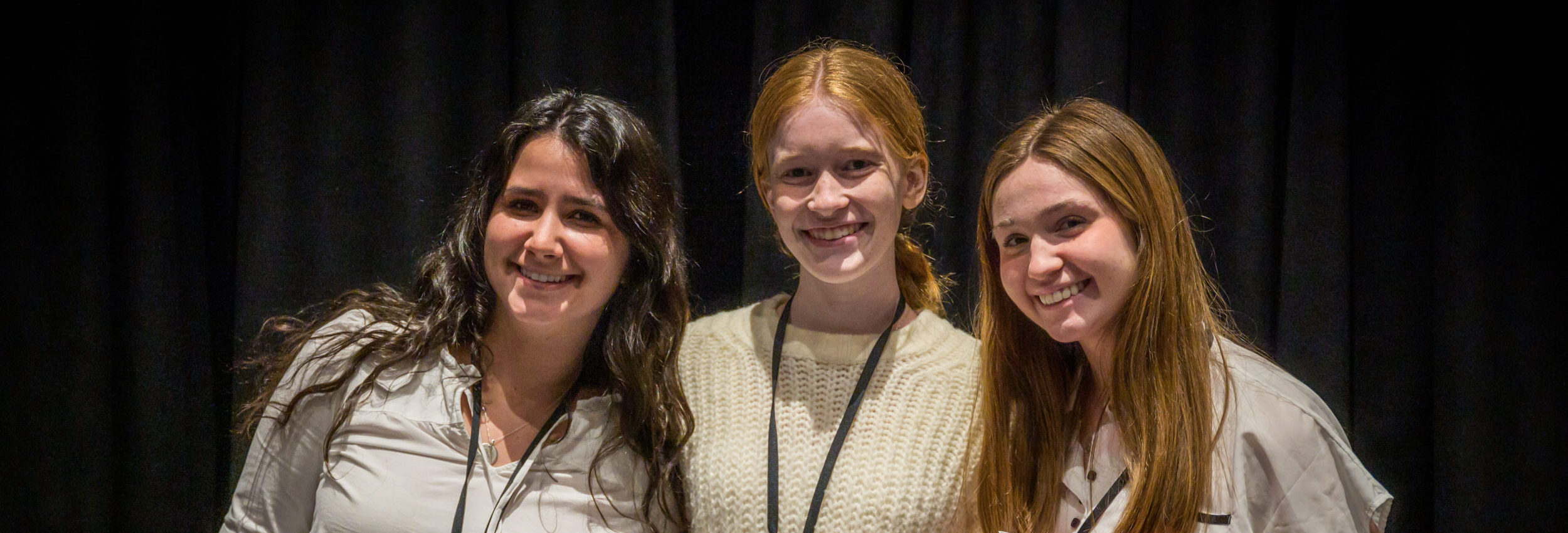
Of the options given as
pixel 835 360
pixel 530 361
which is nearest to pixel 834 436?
pixel 835 360

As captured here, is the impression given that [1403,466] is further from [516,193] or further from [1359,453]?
[516,193]

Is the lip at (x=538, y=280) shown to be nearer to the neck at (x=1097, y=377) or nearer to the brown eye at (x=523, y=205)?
the brown eye at (x=523, y=205)

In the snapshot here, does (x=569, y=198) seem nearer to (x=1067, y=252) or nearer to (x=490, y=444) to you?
(x=490, y=444)

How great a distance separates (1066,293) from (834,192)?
0.49 meters

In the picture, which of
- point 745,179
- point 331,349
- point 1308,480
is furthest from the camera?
point 745,179

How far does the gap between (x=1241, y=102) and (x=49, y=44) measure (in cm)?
271

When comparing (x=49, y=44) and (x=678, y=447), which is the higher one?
(x=49, y=44)

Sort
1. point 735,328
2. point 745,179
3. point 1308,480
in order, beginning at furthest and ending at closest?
point 745,179 < point 735,328 < point 1308,480

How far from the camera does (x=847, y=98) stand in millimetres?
1978

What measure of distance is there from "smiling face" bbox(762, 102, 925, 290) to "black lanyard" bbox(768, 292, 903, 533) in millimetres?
159

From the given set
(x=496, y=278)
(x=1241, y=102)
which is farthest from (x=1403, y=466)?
(x=496, y=278)

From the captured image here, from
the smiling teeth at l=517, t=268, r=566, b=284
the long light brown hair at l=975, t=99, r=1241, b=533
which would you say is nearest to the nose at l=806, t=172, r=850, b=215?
the long light brown hair at l=975, t=99, r=1241, b=533

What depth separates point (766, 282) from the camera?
2.56 metres

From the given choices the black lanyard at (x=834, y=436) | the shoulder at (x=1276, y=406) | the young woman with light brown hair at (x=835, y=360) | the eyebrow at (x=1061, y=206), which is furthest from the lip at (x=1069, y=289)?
the black lanyard at (x=834, y=436)
